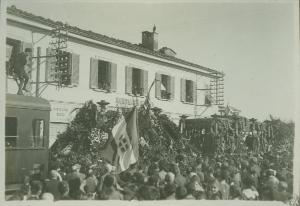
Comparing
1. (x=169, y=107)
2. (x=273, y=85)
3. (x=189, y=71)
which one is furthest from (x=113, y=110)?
(x=273, y=85)

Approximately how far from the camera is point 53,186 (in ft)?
18.1

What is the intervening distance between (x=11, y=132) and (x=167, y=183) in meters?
2.08

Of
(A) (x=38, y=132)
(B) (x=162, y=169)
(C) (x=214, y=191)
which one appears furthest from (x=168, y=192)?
(A) (x=38, y=132)

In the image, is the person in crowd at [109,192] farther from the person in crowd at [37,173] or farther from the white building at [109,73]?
the white building at [109,73]

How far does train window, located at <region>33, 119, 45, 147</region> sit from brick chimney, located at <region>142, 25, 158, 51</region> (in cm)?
185

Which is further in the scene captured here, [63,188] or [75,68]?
[75,68]

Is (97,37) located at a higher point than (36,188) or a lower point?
higher

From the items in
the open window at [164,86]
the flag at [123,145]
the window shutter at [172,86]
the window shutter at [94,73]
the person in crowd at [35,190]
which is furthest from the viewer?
the window shutter at [172,86]

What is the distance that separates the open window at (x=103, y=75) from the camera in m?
6.68

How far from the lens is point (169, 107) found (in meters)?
7.08

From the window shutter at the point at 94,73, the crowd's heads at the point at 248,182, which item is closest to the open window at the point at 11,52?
the window shutter at the point at 94,73

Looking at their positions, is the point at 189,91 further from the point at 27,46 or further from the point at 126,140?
the point at 27,46

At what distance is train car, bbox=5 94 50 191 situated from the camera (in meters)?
5.51

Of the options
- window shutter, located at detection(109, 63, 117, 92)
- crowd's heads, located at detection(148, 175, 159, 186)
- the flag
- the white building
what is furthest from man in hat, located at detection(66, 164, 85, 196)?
window shutter, located at detection(109, 63, 117, 92)
